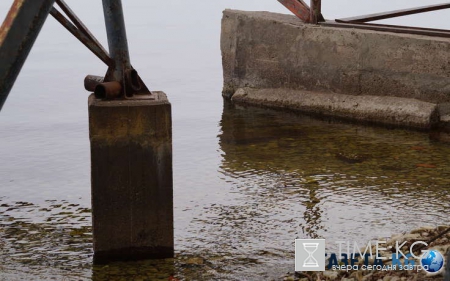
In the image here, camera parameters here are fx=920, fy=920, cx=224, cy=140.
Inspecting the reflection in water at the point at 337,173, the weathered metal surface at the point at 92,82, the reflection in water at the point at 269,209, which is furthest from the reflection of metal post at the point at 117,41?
the reflection in water at the point at 337,173

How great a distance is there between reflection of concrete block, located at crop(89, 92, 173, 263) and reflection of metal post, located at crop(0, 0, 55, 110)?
6.56 ft

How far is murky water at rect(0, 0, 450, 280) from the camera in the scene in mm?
6652

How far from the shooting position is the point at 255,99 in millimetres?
12617

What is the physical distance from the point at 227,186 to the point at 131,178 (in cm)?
223

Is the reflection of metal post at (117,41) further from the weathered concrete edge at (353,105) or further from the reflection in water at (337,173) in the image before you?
the weathered concrete edge at (353,105)

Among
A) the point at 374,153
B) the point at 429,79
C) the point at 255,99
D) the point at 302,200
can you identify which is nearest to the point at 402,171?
the point at 374,153

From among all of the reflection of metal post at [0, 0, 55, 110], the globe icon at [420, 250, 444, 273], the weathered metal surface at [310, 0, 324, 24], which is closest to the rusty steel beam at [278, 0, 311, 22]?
the weathered metal surface at [310, 0, 324, 24]

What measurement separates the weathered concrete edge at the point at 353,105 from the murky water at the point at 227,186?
10.2 inches

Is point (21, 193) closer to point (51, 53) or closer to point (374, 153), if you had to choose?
point (374, 153)

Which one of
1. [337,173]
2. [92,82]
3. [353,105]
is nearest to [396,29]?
[353,105]

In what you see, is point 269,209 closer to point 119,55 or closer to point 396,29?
point 119,55

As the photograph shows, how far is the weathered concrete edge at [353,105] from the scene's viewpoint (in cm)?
1088

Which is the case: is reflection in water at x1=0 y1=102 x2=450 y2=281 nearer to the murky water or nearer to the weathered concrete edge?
the murky water

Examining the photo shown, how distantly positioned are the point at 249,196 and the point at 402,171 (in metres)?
1.69
